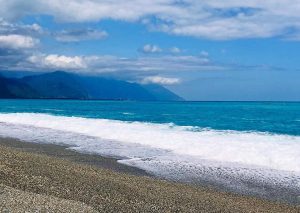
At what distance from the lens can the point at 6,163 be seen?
10.2 meters

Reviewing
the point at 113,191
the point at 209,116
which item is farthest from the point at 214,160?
the point at 209,116

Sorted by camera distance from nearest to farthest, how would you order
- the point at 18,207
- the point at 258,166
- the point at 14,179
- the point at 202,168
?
the point at 18,207
the point at 14,179
the point at 202,168
the point at 258,166

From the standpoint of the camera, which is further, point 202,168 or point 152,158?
point 152,158

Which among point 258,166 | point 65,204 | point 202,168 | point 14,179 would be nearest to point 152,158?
point 202,168

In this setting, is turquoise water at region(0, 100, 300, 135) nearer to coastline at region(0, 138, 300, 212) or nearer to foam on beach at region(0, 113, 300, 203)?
foam on beach at region(0, 113, 300, 203)

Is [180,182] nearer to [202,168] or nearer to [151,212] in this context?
[202,168]

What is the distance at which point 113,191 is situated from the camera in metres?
9.35

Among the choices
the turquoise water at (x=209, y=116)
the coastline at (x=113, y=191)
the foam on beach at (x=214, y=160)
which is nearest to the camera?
the coastline at (x=113, y=191)

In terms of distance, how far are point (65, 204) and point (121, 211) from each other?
100cm

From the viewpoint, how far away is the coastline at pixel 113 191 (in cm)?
859

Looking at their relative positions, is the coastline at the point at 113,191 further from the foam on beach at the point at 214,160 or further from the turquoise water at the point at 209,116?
the turquoise water at the point at 209,116

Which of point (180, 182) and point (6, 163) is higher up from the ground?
point (6, 163)

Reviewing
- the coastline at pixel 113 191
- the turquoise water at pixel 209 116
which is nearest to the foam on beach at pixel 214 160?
the coastline at pixel 113 191

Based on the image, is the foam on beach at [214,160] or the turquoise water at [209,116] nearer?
the foam on beach at [214,160]
